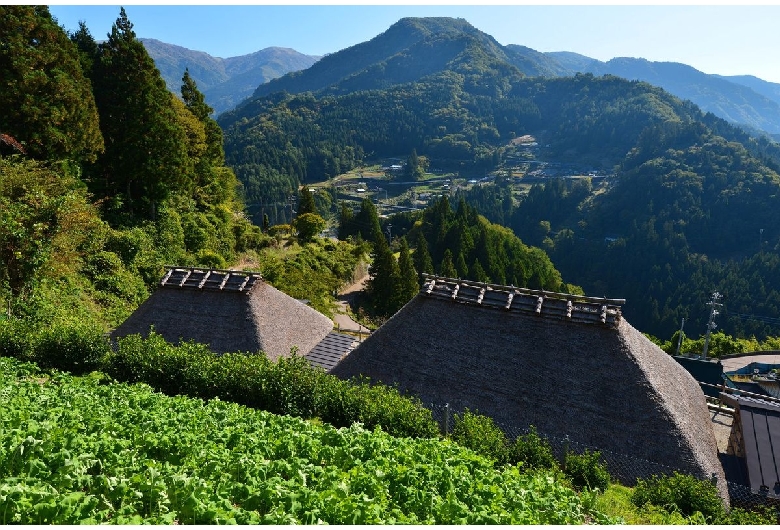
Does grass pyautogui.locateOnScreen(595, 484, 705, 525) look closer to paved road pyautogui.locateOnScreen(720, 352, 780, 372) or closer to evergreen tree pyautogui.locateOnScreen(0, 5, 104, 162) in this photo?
evergreen tree pyautogui.locateOnScreen(0, 5, 104, 162)

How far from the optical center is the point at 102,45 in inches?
1056

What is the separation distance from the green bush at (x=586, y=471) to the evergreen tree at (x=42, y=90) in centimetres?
2286

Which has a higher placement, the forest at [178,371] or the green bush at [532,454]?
the forest at [178,371]

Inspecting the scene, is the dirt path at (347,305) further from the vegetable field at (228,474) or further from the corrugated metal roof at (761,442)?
the corrugated metal roof at (761,442)

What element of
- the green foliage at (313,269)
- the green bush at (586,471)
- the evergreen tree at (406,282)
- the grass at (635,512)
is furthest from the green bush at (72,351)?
the evergreen tree at (406,282)

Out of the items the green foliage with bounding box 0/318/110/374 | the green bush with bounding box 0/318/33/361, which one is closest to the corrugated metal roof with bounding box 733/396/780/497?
the green foliage with bounding box 0/318/110/374

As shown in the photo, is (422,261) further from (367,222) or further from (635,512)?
(635,512)

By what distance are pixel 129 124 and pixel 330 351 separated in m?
17.2

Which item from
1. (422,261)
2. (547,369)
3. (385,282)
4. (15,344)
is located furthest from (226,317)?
(422,261)

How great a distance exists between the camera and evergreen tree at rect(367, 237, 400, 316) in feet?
121

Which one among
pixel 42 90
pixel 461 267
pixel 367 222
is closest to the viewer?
pixel 42 90

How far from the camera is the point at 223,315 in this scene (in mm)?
16344

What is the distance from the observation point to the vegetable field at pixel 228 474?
19.2 ft

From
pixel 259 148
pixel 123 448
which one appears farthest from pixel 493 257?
pixel 259 148
